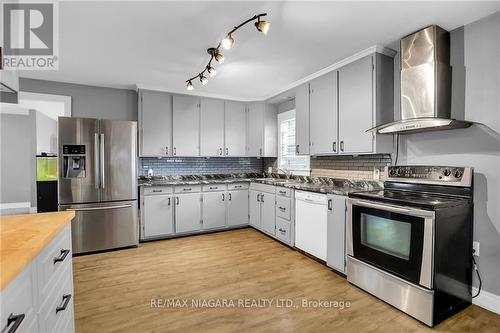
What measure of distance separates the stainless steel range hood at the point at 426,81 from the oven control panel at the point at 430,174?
0.40 m

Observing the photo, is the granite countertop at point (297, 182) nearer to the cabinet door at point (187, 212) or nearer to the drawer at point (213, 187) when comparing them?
the drawer at point (213, 187)

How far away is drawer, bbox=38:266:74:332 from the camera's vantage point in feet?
3.63

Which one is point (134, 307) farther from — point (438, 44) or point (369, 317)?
point (438, 44)

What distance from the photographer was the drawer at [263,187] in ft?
12.9

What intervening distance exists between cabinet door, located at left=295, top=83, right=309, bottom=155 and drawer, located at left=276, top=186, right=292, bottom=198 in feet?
2.00

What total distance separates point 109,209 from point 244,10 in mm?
3110

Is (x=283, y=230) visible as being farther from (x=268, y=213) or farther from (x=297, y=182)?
(x=297, y=182)

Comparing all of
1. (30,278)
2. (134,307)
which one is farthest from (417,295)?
(30,278)

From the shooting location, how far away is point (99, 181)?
3467 mm

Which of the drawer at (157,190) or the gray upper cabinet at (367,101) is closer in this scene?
the gray upper cabinet at (367,101)

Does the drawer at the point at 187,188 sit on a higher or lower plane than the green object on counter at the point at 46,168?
lower

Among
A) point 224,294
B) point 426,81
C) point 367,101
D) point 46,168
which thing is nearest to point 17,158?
point 46,168

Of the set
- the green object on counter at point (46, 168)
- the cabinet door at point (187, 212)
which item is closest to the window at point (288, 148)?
the cabinet door at point (187, 212)

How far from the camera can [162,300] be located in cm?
227
